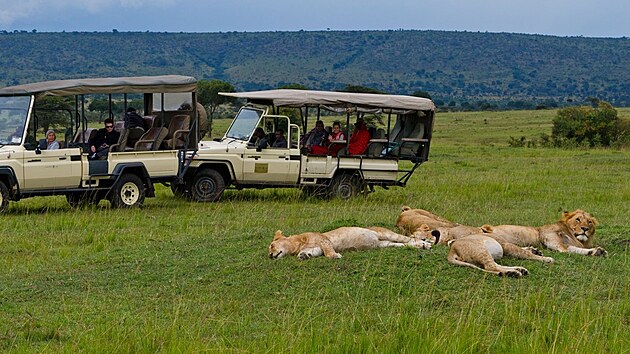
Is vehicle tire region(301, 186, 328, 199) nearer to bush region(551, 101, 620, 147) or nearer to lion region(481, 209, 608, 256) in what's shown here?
lion region(481, 209, 608, 256)

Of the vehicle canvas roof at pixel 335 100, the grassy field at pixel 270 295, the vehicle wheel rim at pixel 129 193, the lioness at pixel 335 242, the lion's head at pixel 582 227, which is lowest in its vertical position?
the vehicle wheel rim at pixel 129 193

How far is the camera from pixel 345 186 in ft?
57.2

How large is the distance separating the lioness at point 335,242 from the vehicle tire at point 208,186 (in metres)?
6.85

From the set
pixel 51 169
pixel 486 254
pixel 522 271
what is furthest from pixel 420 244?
pixel 51 169

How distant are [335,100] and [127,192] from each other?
12.6 feet

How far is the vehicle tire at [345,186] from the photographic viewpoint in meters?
17.3

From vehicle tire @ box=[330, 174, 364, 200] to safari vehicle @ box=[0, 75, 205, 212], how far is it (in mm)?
2614

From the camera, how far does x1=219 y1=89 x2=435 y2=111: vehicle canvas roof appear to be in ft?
55.4

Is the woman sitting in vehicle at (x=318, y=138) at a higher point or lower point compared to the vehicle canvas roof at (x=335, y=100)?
lower

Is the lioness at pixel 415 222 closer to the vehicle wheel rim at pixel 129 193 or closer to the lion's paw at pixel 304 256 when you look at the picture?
the lion's paw at pixel 304 256

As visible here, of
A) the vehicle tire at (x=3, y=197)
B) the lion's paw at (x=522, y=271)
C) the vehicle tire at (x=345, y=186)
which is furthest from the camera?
the vehicle tire at (x=345, y=186)

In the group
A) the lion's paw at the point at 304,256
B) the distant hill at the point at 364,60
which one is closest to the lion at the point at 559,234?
the lion's paw at the point at 304,256

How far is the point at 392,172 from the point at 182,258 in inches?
325

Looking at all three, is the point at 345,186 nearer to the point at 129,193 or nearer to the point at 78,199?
the point at 129,193
